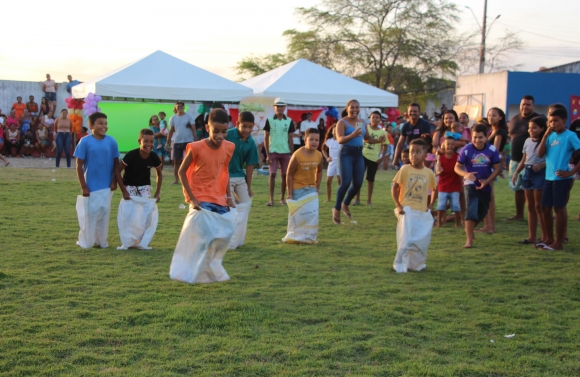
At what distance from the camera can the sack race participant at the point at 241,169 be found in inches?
310

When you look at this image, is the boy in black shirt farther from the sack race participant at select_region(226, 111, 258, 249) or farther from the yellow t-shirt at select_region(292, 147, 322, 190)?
the yellow t-shirt at select_region(292, 147, 322, 190)

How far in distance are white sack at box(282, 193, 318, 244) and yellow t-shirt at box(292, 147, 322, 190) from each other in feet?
0.67

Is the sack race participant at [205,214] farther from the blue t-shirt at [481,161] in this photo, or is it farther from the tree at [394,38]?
the tree at [394,38]

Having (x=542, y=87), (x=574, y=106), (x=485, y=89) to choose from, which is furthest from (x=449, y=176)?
(x=485, y=89)

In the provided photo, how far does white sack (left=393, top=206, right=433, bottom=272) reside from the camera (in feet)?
22.4

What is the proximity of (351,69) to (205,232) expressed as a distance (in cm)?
3816

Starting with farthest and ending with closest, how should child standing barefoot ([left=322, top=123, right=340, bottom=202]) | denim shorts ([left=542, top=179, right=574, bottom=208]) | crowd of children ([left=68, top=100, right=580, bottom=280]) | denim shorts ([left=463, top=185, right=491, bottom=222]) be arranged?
child standing barefoot ([left=322, top=123, right=340, bottom=202]) < denim shorts ([left=463, top=185, right=491, bottom=222]) < denim shorts ([left=542, top=179, right=574, bottom=208]) < crowd of children ([left=68, top=100, right=580, bottom=280])

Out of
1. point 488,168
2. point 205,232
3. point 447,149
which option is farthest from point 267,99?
point 205,232

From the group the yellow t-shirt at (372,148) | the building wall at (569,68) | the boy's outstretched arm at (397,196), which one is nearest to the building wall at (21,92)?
the yellow t-shirt at (372,148)

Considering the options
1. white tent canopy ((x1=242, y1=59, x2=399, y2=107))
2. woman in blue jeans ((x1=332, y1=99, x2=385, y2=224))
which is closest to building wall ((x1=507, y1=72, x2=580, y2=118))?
white tent canopy ((x1=242, y1=59, x2=399, y2=107))

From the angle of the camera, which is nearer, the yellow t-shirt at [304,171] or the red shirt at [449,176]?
the yellow t-shirt at [304,171]

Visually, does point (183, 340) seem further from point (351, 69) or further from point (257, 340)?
point (351, 69)

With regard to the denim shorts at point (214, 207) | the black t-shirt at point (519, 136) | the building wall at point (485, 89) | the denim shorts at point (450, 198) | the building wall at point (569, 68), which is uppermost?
the building wall at point (569, 68)

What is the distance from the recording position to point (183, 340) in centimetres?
447
